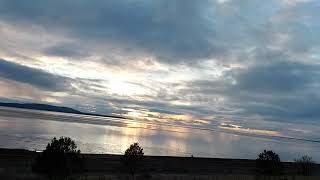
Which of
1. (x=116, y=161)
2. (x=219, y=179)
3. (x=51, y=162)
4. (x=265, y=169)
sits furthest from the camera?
(x=116, y=161)

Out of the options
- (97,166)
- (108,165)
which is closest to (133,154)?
(97,166)

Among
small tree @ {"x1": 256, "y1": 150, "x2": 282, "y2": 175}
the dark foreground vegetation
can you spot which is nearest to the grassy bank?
the dark foreground vegetation

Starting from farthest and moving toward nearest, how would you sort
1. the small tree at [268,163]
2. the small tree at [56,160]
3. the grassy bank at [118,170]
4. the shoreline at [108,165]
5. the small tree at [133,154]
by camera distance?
the shoreline at [108,165] → the grassy bank at [118,170] → the small tree at [133,154] → the small tree at [268,163] → the small tree at [56,160]

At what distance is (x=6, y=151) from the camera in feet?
199

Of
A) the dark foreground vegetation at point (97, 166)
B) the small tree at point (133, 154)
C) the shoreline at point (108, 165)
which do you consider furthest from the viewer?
the shoreline at point (108, 165)

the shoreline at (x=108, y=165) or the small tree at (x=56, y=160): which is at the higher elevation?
the small tree at (x=56, y=160)

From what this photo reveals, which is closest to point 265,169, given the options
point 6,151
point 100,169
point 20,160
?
point 100,169

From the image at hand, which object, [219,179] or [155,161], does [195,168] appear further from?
[219,179]

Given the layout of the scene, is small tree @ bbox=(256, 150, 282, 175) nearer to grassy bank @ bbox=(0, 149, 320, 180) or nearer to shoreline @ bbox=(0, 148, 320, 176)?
grassy bank @ bbox=(0, 149, 320, 180)

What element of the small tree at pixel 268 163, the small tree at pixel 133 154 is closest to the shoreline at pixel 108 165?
the small tree at pixel 133 154

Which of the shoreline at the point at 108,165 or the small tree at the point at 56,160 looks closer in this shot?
the small tree at the point at 56,160

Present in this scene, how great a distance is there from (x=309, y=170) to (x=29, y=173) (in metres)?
36.5

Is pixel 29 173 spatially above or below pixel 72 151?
below

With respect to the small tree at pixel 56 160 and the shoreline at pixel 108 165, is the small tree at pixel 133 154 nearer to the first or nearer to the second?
the shoreline at pixel 108 165
